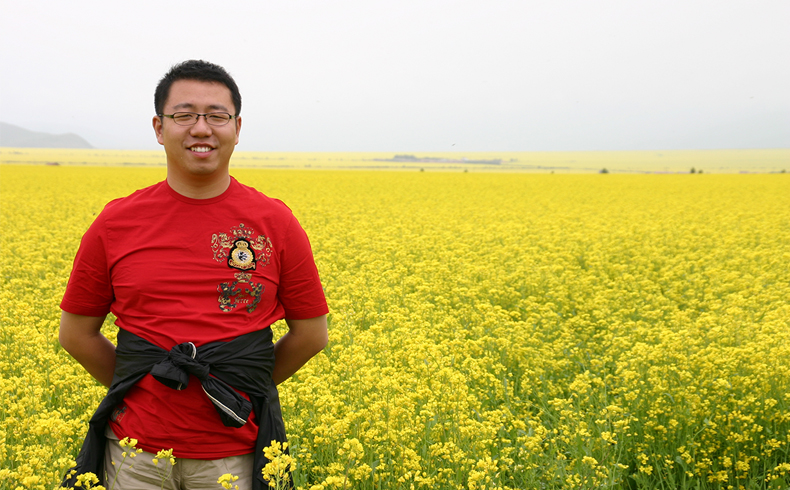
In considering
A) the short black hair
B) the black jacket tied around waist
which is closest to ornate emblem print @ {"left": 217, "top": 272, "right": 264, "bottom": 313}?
the black jacket tied around waist

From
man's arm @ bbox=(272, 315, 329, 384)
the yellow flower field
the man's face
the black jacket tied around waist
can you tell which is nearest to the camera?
the black jacket tied around waist

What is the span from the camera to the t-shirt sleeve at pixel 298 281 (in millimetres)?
2268

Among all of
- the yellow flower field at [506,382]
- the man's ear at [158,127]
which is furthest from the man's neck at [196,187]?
the yellow flower field at [506,382]

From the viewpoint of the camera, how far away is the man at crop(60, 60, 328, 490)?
81.0 inches

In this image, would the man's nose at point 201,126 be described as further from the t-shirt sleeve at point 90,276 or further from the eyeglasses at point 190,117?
the t-shirt sleeve at point 90,276

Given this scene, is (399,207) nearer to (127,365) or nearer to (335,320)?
(335,320)

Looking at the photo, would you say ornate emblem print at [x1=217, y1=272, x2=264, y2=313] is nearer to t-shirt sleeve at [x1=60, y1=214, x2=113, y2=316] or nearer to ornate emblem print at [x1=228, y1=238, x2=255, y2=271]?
ornate emblem print at [x1=228, y1=238, x2=255, y2=271]

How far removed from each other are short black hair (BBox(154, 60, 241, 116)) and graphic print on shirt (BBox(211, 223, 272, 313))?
0.53 meters

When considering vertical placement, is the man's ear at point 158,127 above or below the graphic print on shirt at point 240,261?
above

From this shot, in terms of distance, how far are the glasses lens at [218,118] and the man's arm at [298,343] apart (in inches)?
32.7

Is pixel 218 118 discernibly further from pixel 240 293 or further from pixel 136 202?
pixel 240 293

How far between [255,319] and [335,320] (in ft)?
12.6

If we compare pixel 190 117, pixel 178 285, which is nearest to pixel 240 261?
pixel 178 285

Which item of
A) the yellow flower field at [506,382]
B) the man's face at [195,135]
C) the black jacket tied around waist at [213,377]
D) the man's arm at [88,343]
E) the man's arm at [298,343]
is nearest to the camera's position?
the black jacket tied around waist at [213,377]
